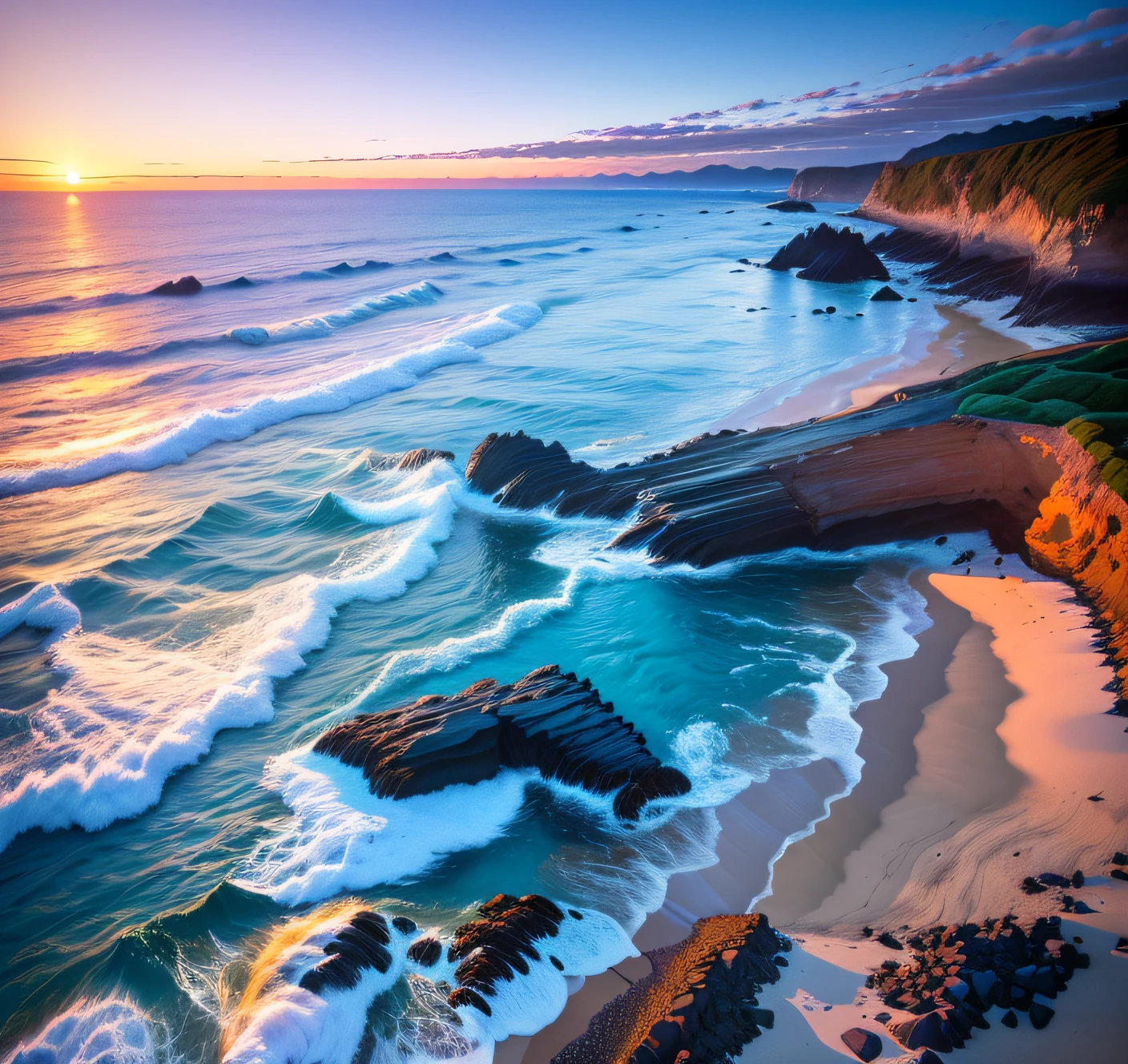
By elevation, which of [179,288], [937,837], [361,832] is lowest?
[361,832]

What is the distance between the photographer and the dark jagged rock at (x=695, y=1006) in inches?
141

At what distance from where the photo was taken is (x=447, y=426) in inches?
688

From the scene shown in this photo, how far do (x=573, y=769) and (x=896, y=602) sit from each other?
5.05m

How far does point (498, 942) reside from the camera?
4.69 m

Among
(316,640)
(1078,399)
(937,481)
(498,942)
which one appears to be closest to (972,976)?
(498,942)

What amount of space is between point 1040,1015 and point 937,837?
1912 mm

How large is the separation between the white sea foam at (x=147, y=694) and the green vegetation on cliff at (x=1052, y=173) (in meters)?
21.9

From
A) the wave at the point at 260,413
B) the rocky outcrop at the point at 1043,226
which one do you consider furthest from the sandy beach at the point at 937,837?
the rocky outcrop at the point at 1043,226

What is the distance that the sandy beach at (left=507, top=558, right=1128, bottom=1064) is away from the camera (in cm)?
382

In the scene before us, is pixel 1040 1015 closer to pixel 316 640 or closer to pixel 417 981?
pixel 417 981

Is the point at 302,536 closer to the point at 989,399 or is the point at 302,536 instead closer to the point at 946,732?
the point at 946,732

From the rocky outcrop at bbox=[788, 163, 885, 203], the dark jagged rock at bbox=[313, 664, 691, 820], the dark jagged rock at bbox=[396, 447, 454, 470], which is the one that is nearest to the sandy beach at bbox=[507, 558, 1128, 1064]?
the dark jagged rock at bbox=[313, 664, 691, 820]

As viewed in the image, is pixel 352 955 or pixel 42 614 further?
pixel 42 614

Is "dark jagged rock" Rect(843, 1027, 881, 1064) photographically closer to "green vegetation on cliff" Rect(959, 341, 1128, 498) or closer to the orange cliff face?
the orange cliff face
